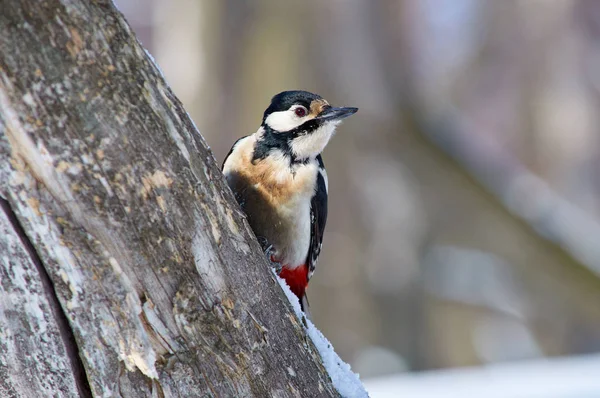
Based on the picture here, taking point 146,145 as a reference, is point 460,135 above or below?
above

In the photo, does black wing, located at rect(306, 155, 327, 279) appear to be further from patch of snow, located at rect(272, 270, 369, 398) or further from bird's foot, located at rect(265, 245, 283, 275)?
patch of snow, located at rect(272, 270, 369, 398)

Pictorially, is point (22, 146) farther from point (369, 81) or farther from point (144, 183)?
point (369, 81)

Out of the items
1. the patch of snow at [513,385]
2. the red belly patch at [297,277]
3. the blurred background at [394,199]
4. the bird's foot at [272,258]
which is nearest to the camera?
the bird's foot at [272,258]

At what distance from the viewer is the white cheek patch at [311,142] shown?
2941 mm

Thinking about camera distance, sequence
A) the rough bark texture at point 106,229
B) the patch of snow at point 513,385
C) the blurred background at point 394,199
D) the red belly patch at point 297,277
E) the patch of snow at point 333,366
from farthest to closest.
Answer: the blurred background at point 394,199
the patch of snow at point 513,385
the red belly patch at point 297,277
the patch of snow at point 333,366
the rough bark texture at point 106,229

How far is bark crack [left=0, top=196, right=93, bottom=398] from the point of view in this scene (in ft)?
4.75

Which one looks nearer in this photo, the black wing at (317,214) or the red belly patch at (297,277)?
the black wing at (317,214)

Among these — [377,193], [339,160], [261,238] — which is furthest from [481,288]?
[261,238]

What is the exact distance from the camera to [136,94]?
1.51m

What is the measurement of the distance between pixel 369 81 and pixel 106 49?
A: 664cm

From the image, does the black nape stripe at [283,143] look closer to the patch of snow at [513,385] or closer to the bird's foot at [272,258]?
the bird's foot at [272,258]

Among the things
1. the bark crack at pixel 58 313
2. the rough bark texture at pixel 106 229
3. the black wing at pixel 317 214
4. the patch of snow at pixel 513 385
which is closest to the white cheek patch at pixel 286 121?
the black wing at pixel 317 214

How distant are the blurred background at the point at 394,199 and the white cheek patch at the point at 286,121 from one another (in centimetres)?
462

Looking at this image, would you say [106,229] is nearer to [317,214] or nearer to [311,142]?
[311,142]
